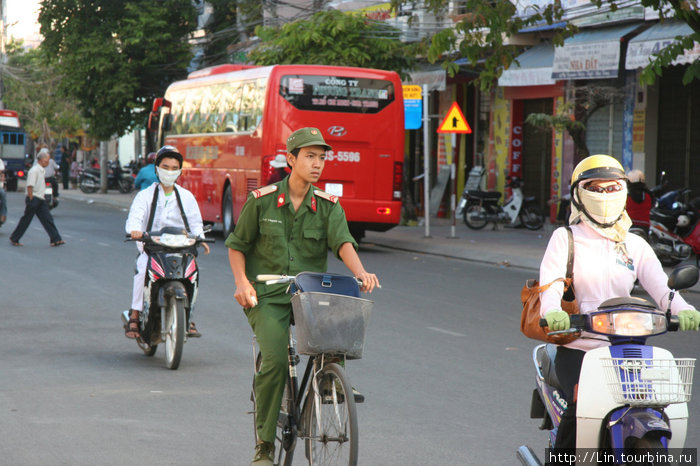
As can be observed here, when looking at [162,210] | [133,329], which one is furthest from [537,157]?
[133,329]

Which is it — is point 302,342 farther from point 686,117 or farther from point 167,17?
point 167,17

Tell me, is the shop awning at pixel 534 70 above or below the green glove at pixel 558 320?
above

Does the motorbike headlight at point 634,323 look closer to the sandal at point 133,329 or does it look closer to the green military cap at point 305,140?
the green military cap at point 305,140

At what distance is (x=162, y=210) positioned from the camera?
8.92 meters

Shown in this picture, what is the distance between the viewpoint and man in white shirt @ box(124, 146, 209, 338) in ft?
28.9

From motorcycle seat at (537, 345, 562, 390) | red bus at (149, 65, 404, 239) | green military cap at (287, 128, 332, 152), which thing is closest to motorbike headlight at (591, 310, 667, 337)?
motorcycle seat at (537, 345, 562, 390)

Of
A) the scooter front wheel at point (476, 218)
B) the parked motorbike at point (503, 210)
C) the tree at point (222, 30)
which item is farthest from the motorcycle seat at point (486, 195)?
the tree at point (222, 30)

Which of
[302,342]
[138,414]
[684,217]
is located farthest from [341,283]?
[684,217]

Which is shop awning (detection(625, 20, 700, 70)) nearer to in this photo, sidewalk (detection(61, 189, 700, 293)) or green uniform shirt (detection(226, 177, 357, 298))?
sidewalk (detection(61, 189, 700, 293))

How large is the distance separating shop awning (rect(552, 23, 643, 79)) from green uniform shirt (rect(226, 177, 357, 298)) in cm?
1742

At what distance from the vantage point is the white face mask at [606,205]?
14.8 ft

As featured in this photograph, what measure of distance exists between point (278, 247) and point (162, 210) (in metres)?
3.71

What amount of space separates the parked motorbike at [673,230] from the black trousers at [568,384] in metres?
11.6

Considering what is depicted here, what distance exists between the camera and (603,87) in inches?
898
